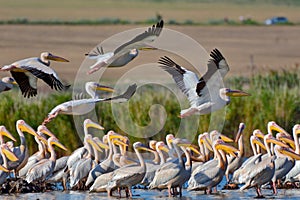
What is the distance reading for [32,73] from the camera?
45.4 feet

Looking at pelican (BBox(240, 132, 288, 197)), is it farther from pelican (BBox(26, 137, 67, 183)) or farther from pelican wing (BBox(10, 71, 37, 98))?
pelican wing (BBox(10, 71, 37, 98))

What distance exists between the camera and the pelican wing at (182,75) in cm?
1491

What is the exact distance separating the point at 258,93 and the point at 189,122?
1.29m

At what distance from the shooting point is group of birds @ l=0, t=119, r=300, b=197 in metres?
13.7

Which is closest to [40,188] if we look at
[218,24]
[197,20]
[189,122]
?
[189,122]

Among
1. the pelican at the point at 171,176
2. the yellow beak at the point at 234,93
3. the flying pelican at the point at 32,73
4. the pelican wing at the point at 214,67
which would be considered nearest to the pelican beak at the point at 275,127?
the yellow beak at the point at 234,93

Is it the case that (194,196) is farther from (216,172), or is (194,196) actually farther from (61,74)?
(61,74)

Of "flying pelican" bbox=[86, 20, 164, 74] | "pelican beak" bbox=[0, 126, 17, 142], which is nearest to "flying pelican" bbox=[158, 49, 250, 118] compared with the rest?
"flying pelican" bbox=[86, 20, 164, 74]

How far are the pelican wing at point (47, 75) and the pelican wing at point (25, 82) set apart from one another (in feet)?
2.72

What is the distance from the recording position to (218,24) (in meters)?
49.3

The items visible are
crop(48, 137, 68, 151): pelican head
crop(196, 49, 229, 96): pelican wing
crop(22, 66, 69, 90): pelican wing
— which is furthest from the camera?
crop(48, 137, 68, 151): pelican head

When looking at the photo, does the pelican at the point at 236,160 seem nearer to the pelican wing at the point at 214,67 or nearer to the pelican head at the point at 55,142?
the pelican wing at the point at 214,67

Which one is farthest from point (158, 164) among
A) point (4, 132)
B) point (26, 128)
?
point (4, 132)

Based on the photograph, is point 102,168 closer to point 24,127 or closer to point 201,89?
point 24,127
